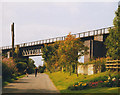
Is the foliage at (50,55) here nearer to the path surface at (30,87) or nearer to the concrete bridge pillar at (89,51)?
the concrete bridge pillar at (89,51)

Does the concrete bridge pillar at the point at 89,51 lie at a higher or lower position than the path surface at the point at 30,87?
higher

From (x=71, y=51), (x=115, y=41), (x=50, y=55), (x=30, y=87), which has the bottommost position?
(x=30, y=87)

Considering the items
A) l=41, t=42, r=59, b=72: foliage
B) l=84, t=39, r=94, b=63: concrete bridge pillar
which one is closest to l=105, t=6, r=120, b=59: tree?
l=84, t=39, r=94, b=63: concrete bridge pillar

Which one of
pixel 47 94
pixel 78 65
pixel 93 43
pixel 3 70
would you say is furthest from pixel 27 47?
pixel 47 94

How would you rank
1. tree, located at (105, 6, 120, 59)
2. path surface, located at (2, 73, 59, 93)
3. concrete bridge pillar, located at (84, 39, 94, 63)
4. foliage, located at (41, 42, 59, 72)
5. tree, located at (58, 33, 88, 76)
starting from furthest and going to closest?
foliage, located at (41, 42, 59, 72)
concrete bridge pillar, located at (84, 39, 94, 63)
tree, located at (58, 33, 88, 76)
tree, located at (105, 6, 120, 59)
path surface, located at (2, 73, 59, 93)

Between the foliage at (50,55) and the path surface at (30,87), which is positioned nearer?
the path surface at (30,87)

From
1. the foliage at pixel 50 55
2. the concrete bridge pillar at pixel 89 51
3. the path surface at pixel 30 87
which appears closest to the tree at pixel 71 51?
the path surface at pixel 30 87

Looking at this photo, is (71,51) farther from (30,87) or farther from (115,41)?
(30,87)

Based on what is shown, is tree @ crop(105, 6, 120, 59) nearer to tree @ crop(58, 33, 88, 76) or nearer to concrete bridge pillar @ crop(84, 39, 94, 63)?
tree @ crop(58, 33, 88, 76)

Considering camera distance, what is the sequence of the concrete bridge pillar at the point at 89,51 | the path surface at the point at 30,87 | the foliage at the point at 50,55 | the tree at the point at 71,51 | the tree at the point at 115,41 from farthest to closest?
1. the foliage at the point at 50,55
2. the concrete bridge pillar at the point at 89,51
3. the tree at the point at 71,51
4. the tree at the point at 115,41
5. the path surface at the point at 30,87

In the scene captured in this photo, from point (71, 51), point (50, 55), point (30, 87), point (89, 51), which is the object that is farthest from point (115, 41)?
point (50, 55)

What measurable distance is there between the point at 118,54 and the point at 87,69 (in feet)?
26.7

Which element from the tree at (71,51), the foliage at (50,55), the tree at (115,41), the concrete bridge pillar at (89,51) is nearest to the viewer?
the tree at (115,41)

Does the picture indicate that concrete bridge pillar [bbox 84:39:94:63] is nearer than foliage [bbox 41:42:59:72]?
Yes
